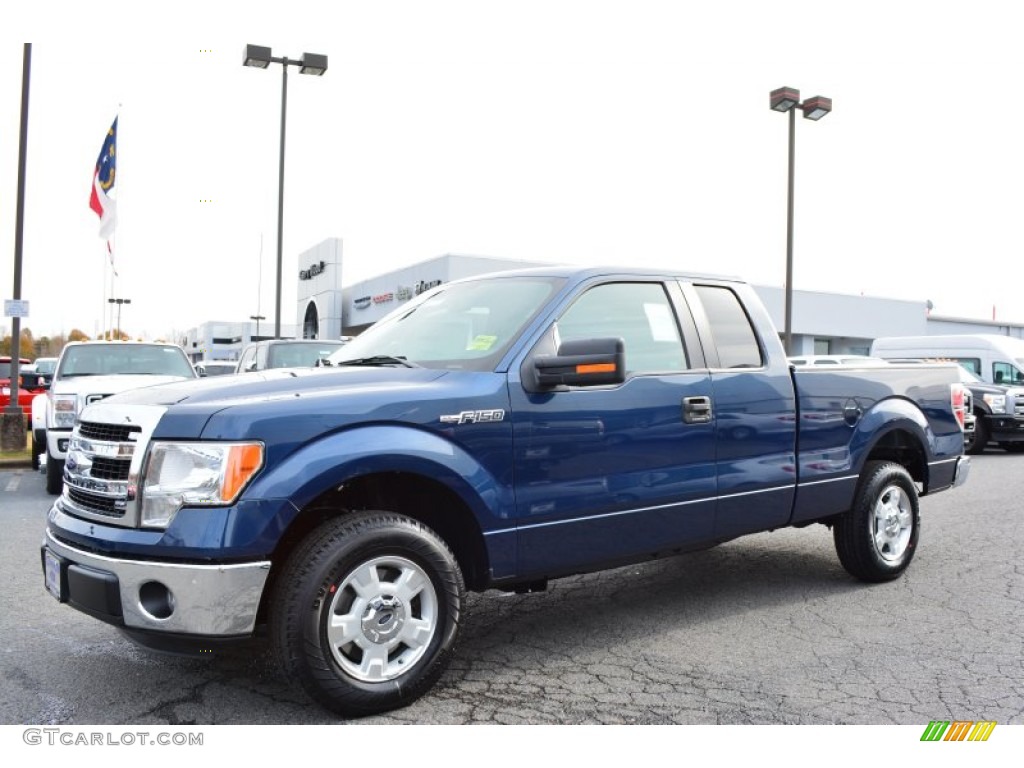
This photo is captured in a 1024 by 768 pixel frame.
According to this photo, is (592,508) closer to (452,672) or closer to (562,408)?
(562,408)

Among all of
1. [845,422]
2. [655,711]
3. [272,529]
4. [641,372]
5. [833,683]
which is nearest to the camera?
[272,529]

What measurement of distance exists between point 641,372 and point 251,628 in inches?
87.2

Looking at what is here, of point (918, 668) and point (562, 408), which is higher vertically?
point (562, 408)

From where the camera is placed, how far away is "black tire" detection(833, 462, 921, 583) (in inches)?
218

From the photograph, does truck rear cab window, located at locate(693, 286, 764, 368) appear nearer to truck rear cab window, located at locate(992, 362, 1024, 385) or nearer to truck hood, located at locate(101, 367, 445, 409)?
truck hood, located at locate(101, 367, 445, 409)

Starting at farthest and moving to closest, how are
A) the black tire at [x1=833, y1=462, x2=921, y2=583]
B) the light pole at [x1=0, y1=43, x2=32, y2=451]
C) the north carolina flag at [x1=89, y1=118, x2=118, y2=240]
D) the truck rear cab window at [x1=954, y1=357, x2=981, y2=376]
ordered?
the north carolina flag at [x1=89, y1=118, x2=118, y2=240] < the truck rear cab window at [x1=954, y1=357, x2=981, y2=376] < the light pole at [x1=0, y1=43, x2=32, y2=451] < the black tire at [x1=833, y1=462, x2=921, y2=583]

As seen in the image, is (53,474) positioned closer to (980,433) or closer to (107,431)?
(107,431)

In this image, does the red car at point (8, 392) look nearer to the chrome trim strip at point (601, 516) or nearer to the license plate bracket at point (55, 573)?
the license plate bracket at point (55, 573)

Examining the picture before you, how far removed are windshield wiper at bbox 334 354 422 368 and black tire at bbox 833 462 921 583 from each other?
311cm

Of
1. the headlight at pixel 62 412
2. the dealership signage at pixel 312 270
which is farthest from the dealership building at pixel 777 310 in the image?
the headlight at pixel 62 412

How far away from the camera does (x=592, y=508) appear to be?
13.5 ft

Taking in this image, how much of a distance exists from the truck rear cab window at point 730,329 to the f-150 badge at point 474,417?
158cm

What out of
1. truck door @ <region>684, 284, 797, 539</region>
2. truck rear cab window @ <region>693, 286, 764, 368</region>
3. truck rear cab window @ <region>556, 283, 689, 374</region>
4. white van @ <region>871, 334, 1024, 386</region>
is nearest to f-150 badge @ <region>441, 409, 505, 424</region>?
truck rear cab window @ <region>556, 283, 689, 374</region>

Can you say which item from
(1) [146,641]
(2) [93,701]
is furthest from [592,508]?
(2) [93,701]
